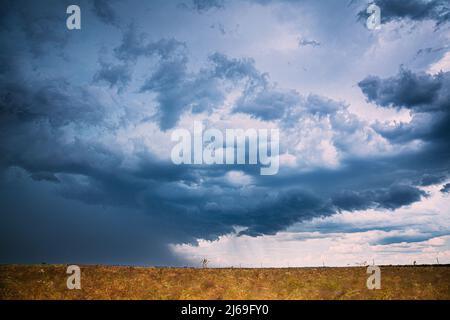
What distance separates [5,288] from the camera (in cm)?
2594

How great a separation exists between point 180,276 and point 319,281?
1074 cm

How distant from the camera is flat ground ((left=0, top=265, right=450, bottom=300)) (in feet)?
84.1

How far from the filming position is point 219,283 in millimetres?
27812

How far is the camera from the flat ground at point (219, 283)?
25641mm
